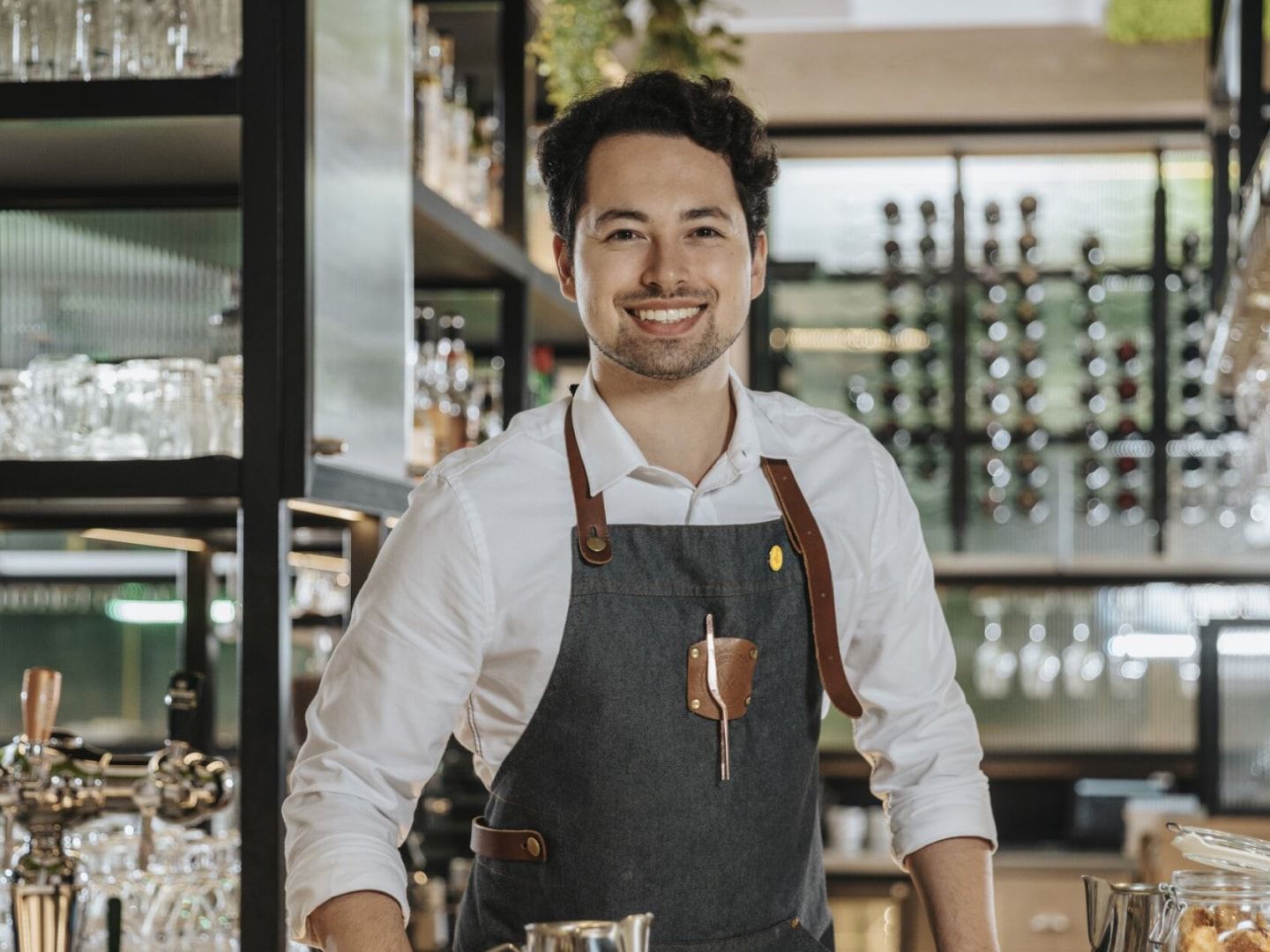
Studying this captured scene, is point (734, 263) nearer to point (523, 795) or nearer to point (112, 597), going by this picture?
point (523, 795)

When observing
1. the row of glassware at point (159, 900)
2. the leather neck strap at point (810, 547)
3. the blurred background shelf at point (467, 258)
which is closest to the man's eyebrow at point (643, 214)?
the leather neck strap at point (810, 547)

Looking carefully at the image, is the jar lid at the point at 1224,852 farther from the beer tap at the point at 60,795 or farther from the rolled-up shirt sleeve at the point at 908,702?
the beer tap at the point at 60,795

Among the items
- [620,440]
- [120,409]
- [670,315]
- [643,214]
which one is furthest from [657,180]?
[120,409]

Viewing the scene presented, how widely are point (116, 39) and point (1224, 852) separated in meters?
1.78

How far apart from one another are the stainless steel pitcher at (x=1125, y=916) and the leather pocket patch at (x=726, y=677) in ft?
1.34

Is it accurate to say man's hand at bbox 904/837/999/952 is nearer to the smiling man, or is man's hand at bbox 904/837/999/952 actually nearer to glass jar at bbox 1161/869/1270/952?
the smiling man

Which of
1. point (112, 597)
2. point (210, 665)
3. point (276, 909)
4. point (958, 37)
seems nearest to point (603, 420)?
point (276, 909)

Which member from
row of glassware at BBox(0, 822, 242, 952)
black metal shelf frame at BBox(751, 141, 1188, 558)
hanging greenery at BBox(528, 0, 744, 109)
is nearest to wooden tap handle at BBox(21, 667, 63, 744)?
row of glassware at BBox(0, 822, 242, 952)

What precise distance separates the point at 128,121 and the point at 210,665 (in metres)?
1.30

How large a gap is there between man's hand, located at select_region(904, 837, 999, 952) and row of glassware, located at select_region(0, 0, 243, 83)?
4.65 ft

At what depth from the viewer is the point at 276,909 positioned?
6.79 ft

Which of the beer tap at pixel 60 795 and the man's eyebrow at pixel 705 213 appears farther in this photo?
the beer tap at pixel 60 795

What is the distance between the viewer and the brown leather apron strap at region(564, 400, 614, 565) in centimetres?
161

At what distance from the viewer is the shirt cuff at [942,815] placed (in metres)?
1.61
